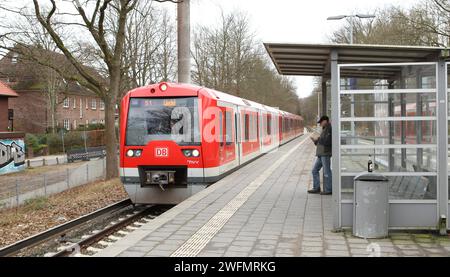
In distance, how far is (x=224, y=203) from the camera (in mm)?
9039

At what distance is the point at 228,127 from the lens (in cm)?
1336

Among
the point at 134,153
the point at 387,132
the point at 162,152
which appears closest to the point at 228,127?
the point at 162,152

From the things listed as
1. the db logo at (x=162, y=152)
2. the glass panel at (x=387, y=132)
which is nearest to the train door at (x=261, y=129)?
the db logo at (x=162, y=152)

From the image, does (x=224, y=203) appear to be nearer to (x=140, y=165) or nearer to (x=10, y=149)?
(x=140, y=165)

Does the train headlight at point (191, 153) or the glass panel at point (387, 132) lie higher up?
the glass panel at point (387, 132)

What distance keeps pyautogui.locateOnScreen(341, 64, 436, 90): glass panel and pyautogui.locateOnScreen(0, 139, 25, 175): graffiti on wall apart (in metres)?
26.5

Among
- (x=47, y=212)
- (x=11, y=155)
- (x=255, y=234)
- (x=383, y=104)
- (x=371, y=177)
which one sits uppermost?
(x=383, y=104)

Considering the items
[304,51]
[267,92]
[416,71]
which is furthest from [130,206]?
[267,92]

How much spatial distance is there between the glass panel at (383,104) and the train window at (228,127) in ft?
20.2

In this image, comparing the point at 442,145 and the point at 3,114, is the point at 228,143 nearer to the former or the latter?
the point at 442,145

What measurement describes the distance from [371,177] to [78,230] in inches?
237

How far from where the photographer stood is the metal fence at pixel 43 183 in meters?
17.7

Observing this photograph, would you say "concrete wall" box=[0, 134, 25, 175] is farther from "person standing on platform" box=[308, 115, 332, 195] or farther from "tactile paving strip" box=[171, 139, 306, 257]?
"person standing on platform" box=[308, 115, 332, 195]

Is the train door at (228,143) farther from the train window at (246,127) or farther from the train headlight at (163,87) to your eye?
the train window at (246,127)
